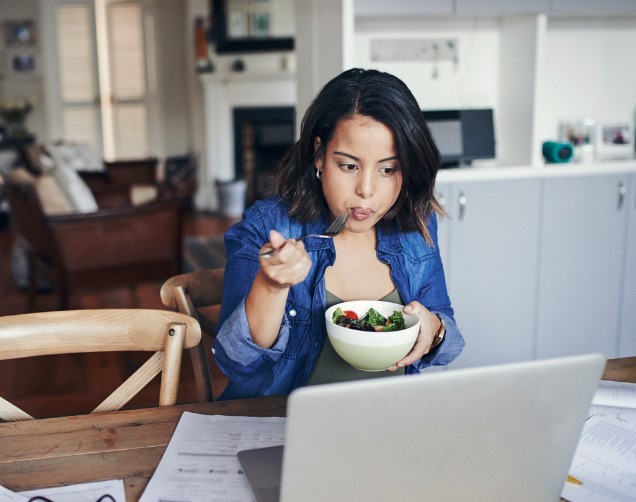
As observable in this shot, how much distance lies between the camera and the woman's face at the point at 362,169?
→ 1196mm

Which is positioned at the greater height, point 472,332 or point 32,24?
point 32,24

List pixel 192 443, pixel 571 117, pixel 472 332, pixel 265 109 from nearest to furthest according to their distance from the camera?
pixel 192 443 → pixel 472 332 → pixel 571 117 → pixel 265 109

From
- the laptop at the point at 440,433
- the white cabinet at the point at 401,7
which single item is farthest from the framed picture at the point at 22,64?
the laptop at the point at 440,433

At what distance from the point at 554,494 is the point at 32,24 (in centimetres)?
819

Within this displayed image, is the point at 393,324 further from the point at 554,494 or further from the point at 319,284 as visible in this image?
the point at 554,494

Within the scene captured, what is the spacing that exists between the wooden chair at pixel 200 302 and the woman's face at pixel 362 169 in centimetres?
37

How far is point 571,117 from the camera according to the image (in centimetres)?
340

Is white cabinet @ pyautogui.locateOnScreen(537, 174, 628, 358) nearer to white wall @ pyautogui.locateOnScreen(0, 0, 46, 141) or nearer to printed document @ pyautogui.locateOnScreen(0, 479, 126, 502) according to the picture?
printed document @ pyautogui.locateOnScreen(0, 479, 126, 502)

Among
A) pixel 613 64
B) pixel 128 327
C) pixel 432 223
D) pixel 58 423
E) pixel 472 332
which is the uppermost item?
pixel 613 64

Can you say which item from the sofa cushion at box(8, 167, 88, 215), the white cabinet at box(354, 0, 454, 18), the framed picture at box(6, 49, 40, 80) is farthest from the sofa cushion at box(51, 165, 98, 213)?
the framed picture at box(6, 49, 40, 80)

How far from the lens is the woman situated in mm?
1169

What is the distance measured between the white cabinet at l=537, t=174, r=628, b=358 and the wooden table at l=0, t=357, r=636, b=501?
2053mm

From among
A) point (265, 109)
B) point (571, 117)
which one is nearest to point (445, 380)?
point (571, 117)

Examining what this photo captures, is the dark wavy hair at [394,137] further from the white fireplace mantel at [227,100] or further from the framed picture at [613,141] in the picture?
the white fireplace mantel at [227,100]
